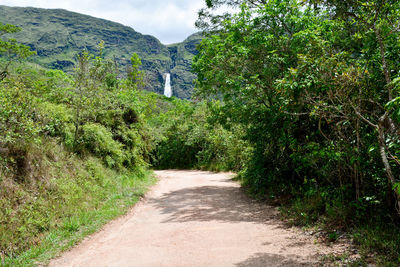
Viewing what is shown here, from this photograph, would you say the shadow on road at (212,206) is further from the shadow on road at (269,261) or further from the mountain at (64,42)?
the mountain at (64,42)

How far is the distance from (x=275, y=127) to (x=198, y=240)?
4867mm

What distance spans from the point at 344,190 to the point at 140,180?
994 cm

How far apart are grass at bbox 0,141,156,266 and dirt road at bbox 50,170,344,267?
419mm

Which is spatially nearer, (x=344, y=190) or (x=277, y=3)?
(x=344, y=190)

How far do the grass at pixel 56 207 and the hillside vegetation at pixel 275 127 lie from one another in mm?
39

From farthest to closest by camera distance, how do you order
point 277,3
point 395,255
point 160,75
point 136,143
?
point 160,75, point 136,143, point 277,3, point 395,255

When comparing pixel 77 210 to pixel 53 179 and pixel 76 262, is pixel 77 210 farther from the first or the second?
pixel 76 262

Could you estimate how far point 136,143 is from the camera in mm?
14586

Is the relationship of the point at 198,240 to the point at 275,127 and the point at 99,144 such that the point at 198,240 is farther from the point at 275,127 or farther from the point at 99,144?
the point at 99,144

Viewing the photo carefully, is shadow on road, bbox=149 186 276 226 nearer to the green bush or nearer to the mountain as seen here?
the green bush

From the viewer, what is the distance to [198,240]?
19.4ft

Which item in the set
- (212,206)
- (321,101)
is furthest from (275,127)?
(321,101)

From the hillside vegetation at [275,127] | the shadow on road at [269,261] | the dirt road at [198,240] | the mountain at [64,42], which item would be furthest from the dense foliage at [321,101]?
the mountain at [64,42]

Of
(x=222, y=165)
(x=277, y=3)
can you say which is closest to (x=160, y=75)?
(x=222, y=165)
